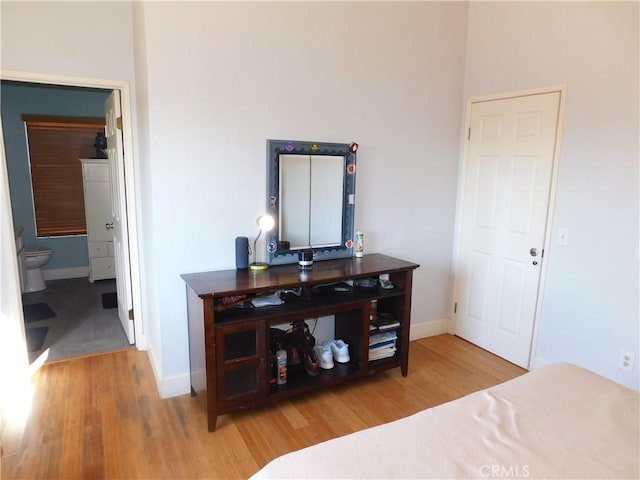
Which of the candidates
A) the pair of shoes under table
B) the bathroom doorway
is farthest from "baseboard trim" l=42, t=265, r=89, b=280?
the pair of shoes under table

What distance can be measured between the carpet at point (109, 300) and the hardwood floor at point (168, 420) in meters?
1.27

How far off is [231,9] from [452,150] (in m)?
2.03

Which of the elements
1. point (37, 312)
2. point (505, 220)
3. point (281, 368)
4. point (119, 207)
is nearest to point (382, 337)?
point (281, 368)

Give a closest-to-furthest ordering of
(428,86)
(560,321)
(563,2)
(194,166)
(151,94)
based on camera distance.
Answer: (151,94)
(194,166)
(563,2)
(560,321)
(428,86)

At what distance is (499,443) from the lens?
1313mm

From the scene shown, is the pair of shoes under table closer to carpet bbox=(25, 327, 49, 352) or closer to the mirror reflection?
the mirror reflection

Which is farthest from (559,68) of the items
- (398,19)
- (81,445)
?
(81,445)

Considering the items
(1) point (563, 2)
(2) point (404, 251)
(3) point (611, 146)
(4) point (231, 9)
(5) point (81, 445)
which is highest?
(1) point (563, 2)

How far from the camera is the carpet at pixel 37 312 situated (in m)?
3.98

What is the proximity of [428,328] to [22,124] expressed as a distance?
17.0 feet

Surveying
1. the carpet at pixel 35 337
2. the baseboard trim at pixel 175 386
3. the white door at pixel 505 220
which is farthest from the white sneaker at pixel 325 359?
the carpet at pixel 35 337

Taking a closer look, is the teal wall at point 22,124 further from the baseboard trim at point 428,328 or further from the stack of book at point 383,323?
the baseboard trim at point 428,328

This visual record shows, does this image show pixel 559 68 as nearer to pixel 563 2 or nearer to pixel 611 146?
pixel 563 2

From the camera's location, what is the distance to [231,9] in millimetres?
2467
